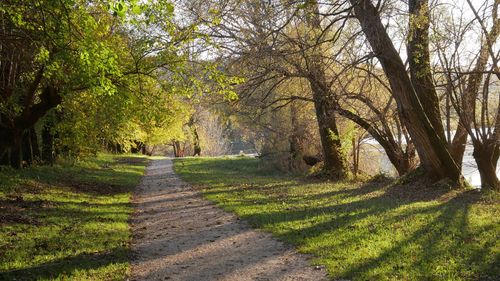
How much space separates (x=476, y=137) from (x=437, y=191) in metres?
2.16

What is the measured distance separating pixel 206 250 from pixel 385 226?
11.5ft

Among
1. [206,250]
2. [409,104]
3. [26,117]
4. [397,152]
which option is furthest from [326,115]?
[206,250]

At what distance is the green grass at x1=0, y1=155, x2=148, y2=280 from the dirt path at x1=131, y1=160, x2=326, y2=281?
415 millimetres

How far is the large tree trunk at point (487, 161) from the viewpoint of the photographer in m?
14.8

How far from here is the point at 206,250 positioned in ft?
27.2

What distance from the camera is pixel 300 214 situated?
36.1 ft

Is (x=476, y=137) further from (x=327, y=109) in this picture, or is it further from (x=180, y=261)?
(x=180, y=261)

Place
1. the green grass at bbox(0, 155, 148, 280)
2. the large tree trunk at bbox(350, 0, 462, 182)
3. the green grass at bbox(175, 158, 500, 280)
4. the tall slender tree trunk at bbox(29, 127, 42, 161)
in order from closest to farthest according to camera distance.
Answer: the green grass at bbox(175, 158, 500, 280), the green grass at bbox(0, 155, 148, 280), the large tree trunk at bbox(350, 0, 462, 182), the tall slender tree trunk at bbox(29, 127, 42, 161)

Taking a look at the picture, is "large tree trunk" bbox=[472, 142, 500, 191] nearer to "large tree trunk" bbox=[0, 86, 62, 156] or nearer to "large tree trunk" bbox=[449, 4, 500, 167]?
"large tree trunk" bbox=[449, 4, 500, 167]

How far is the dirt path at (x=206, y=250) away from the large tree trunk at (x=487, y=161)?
8.54 m

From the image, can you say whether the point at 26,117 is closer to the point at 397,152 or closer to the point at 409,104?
the point at 409,104

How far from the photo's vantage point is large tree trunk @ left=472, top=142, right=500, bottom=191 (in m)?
14.8

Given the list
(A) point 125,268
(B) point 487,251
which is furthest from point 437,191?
(A) point 125,268

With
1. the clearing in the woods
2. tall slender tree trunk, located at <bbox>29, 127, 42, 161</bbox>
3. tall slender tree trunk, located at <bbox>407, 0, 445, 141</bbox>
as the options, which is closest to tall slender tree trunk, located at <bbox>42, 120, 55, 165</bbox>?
tall slender tree trunk, located at <bbox>29, 127, 42, 161</bbox>
